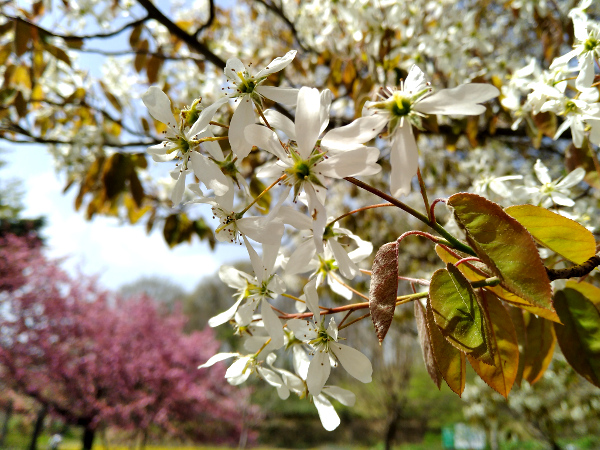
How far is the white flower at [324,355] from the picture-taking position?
54 centimetres

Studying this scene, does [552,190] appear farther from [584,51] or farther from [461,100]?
[461,100]

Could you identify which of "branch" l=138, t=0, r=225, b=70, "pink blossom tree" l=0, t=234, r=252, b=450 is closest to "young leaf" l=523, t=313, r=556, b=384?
"branch" l=138, t=0, r=225, b=70

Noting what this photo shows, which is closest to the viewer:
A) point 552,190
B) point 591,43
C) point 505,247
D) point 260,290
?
point 505,247

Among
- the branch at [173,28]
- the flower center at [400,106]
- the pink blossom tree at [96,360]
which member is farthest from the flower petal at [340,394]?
the pink blossom tree at [96,360]

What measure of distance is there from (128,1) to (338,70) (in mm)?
1460

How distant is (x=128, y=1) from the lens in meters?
2.25

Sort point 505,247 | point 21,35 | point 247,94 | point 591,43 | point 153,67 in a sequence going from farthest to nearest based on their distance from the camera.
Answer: point 153,67, point 21,35, point 591,43, point 247,94, point 505,247

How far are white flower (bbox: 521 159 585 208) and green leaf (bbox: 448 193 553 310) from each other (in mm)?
490

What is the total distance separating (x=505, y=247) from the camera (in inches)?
16.9

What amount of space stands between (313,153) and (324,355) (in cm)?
30

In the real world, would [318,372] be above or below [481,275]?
below

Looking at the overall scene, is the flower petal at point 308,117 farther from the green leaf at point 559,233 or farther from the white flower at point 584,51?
the white flower at point 584,51

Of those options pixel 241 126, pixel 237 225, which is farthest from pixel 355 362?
pixel 241 126

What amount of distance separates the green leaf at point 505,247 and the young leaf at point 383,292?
0.10 metres
